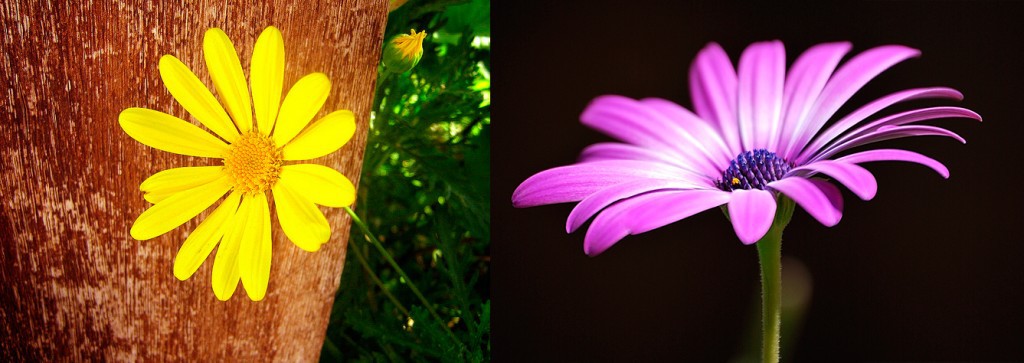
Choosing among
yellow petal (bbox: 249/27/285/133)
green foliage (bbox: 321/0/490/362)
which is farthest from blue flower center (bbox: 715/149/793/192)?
yellow petal (bbox: 249/27/285/133)

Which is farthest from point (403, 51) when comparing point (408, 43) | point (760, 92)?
point (760, 92)

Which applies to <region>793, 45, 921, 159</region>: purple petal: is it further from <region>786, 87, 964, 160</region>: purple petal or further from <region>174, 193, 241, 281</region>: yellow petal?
<region>174, 193, 241, 281</region>: yellow petal

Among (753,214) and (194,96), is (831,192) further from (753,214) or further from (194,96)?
(194,96)

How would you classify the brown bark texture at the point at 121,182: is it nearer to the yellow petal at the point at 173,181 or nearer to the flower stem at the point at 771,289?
the yellow petal at the point at 173,181

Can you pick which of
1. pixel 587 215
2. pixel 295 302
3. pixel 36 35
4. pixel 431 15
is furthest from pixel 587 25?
pixel 36 35

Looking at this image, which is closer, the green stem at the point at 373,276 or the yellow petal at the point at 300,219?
the yellow petal at the point at 300,219

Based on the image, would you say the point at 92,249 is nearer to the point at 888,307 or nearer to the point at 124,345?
the point at 124,345

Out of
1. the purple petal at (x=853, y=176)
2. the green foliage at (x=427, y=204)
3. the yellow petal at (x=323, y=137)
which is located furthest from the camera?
the green foliage at (x=427, y=204)

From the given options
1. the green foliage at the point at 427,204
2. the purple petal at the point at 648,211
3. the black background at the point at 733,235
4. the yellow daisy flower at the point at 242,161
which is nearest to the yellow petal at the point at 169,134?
the yellow daisy flower at the point at 242,161

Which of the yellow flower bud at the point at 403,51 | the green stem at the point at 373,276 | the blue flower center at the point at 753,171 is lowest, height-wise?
the green stem at the point at 373,276
